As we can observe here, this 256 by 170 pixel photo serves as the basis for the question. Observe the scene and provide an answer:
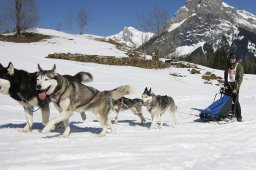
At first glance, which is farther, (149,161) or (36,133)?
(36,133)

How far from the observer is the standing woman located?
1105 cm

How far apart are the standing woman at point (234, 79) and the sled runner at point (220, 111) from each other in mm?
160

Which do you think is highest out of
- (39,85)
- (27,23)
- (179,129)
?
(27,23)

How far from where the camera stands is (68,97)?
288 inches

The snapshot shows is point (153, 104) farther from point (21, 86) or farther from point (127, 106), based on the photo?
point (21, 86)

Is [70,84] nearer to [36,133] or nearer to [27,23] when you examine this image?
[36,133]

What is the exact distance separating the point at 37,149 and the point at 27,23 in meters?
45.2

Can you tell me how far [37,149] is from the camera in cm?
605

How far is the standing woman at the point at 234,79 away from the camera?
11.1m

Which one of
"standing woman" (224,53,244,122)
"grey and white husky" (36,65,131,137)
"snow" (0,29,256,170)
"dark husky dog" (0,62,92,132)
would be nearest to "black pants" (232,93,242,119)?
"standing woman" (224,53,244,122)

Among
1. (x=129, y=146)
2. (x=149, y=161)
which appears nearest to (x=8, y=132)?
(x=129, y=146)

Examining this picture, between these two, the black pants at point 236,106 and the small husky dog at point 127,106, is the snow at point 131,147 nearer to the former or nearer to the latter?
the small husky dog at point 127,106

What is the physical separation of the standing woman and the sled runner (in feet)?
0.53

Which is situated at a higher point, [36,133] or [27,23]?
[27,23]
